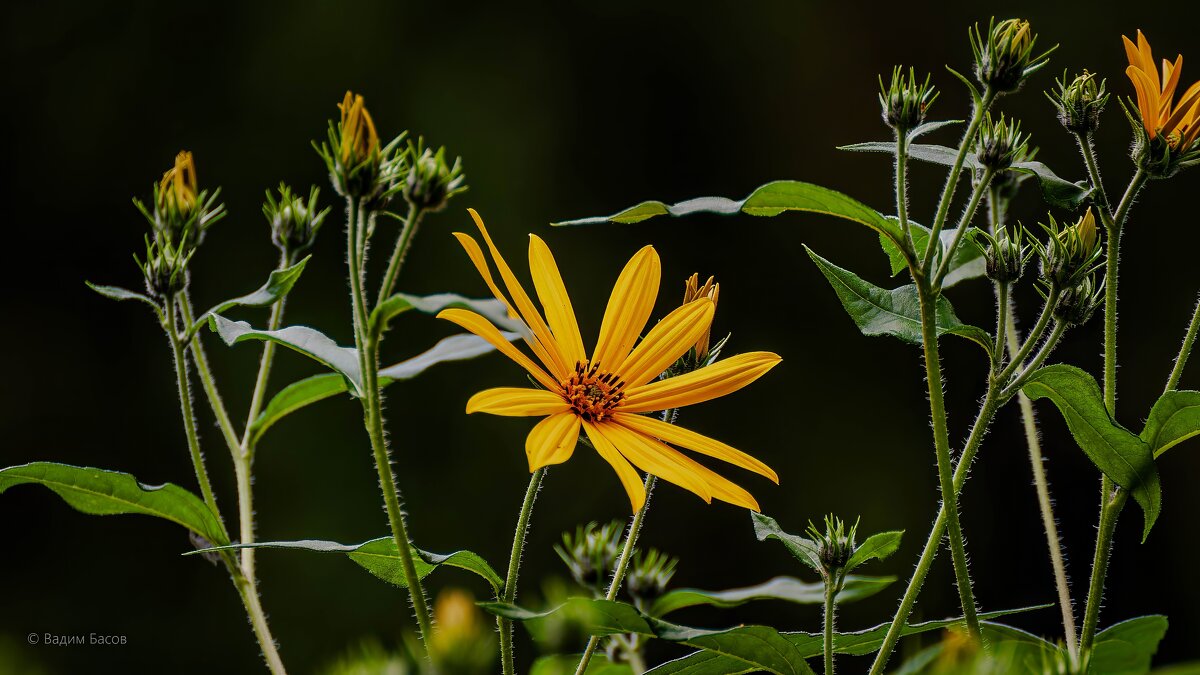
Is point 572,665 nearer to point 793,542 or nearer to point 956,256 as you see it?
point 793,542

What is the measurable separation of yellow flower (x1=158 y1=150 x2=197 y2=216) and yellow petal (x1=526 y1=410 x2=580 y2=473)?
0.18 meters

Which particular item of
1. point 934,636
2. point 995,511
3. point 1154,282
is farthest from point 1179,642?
point 934,636

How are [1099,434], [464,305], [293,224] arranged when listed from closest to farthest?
1. [464,305]
2. [1099,434]
3. [293,224]

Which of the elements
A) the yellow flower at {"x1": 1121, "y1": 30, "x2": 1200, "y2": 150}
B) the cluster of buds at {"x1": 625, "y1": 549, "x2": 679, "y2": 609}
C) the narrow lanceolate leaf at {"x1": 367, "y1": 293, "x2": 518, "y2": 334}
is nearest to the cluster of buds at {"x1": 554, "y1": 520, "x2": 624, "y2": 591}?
the cluster of buds at {"x1": 625, "y1": 549, "x2": 679, "y2": 609}

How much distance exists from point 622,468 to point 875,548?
→ 0.11 m

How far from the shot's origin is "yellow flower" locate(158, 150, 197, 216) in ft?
1.51

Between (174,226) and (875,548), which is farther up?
(174,226)

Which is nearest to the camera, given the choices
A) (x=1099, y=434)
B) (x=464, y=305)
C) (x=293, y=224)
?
(x=464, y=305)

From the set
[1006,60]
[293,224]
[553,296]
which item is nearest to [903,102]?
[1006,60]

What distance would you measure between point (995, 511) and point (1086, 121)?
1349 millimetres

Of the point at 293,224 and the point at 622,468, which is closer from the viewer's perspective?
the point at 622,468

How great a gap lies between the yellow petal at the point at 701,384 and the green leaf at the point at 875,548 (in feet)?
0.22

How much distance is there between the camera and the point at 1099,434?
1.25 feet

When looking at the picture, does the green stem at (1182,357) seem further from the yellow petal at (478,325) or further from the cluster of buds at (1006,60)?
the yellow petal at (478,325)
